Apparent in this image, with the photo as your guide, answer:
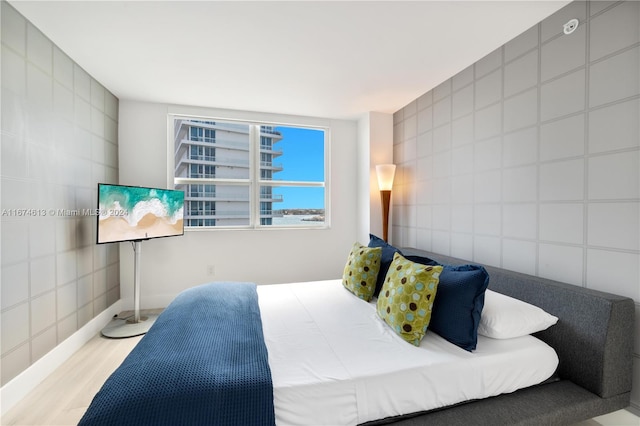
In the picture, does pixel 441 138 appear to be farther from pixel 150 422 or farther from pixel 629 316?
pixel 150 422

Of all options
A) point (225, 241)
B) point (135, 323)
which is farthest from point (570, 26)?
point (135, 323)

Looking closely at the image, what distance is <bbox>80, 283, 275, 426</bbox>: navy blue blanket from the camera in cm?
103

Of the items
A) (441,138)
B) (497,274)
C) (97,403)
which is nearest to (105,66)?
(97,403)

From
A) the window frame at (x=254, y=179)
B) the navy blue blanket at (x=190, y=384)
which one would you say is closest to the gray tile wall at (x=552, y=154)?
the window frame at (x=254, y=179)

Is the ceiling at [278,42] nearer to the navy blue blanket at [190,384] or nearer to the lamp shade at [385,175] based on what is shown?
the lamp shade at [385,175]

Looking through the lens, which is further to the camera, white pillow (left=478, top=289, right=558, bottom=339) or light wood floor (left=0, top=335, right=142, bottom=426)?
light wood floor (left=0, top=335, right=142, bottom=426)

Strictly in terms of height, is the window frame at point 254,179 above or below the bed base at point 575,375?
above

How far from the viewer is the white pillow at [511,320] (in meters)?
1.48

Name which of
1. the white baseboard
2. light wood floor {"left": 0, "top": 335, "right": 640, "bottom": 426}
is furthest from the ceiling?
light wood floor {"left": 0, "top": 335, "right": 640, "bottom": 426}

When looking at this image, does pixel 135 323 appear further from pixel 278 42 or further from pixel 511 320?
pixel 511 320

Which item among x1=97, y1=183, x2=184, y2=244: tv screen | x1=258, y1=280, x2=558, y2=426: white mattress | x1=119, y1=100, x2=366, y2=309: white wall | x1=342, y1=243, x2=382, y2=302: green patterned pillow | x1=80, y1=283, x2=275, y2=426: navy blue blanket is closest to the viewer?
x1=80, y1=283, x2=275, y2=426: navy blue blanket

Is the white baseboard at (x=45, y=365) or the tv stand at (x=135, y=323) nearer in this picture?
the white baseboard at (x=45, y=365)

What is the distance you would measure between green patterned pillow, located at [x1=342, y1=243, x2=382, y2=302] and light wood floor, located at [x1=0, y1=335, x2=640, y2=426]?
1339mm

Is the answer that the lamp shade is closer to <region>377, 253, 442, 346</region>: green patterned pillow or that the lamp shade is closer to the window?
the window
